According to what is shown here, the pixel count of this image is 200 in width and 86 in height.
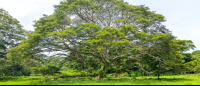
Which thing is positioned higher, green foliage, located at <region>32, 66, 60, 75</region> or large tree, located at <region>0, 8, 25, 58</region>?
large tree, located at <region>0, 8, 25, 58</region>

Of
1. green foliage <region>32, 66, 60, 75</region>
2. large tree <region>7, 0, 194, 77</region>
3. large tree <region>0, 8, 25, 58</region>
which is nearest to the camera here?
large tree <region>7, 0, 194, 77</region>

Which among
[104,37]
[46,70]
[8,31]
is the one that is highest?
[8,31]

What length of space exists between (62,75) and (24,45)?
6185mm

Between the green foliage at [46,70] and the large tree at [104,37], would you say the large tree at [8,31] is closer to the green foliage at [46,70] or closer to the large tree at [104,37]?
the large tree at [104,37]

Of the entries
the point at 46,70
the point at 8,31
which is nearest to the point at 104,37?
the point at 46,70

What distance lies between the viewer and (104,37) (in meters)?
15.0

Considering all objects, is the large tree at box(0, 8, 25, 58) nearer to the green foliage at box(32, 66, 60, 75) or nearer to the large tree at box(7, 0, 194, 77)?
the large tree at box(7, 0, 194, 77)

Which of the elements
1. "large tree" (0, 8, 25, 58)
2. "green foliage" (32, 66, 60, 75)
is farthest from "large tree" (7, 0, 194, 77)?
"large tree" (0, 8, 25, 58)

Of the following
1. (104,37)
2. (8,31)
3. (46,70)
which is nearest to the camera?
(104,37)

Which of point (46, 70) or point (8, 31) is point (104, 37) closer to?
point (46, 70)

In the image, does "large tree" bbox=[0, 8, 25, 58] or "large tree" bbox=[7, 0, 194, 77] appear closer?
"large tree" bbox=[7, 0, 194, 77]

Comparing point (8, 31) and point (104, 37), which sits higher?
point (8, 31)

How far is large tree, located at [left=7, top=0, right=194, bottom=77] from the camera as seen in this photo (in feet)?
49.5

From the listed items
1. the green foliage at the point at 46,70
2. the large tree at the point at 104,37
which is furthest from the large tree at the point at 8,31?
the green foliage at the point at 46,70
